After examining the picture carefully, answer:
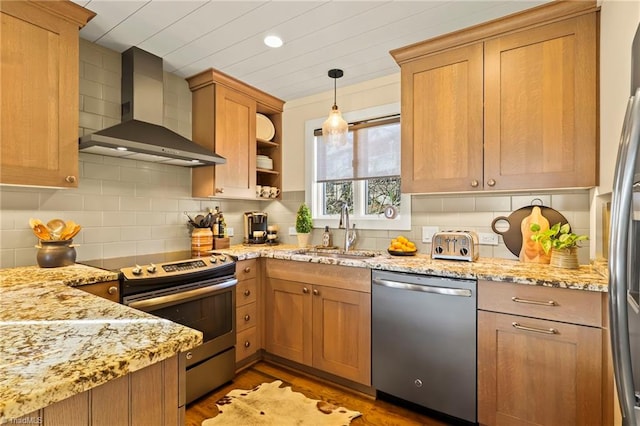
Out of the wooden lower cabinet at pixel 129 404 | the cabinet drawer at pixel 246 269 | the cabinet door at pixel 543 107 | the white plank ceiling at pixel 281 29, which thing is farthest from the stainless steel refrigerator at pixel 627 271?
the cabinet drawer at pixel 246 269

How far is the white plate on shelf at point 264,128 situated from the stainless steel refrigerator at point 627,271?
2950mm

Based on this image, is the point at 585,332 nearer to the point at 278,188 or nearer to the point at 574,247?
the point at 574,247

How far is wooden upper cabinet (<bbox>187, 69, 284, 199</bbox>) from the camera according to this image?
287 cm

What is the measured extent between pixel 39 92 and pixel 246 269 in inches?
66.5

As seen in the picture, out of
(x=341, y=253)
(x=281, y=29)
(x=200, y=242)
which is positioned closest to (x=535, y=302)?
(x=341, y=253)

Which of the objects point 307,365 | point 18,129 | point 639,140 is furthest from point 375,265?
point 18,129

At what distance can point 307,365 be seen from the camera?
254 centimetres

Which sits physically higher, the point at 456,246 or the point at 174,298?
the point at 456,246

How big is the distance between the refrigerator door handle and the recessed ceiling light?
198 cm

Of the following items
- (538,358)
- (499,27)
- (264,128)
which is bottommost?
(538,358)

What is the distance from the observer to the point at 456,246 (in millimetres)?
2209

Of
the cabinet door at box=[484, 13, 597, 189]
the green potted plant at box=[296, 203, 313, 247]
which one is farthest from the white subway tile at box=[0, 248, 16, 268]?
the cabinet door at box=[484, 13, 597, 189]

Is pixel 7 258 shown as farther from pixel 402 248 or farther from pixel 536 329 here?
pixel 536 329

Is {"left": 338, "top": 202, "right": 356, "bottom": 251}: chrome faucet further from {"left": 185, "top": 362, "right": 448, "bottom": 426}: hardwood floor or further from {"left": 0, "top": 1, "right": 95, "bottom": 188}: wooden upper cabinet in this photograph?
{"left": 0, "top": 1, "right": 95, "bottom": 188}: wooden upper cabinet
